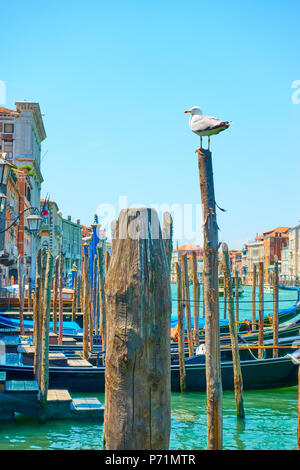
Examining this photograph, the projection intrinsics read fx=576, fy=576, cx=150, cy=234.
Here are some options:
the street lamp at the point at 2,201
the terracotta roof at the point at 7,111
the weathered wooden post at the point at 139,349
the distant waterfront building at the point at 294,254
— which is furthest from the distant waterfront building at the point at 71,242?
the weathered wooden post at the point at 139,349

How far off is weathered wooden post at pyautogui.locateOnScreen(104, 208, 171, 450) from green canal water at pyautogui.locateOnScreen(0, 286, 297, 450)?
480 centimetres

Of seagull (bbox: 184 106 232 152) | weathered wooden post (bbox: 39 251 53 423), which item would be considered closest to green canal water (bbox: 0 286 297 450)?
weathered wooden post (bbox: 39 251 53 423)

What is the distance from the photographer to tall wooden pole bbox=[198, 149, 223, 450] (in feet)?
16.1

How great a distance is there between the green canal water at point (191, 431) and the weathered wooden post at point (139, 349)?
480 cm

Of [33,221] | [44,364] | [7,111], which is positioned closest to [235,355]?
[44,364]

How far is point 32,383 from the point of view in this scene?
7.46m

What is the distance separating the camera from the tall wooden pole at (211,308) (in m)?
4.92

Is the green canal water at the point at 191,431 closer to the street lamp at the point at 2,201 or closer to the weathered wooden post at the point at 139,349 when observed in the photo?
the street lamp at the point at 2,201

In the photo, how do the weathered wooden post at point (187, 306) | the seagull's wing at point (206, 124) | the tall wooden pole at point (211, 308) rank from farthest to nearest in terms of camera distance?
the weathered wooden post at point (187, 306)
the tall wooden pole at point (211, 308)
the seagull's wing at point (206, 124)

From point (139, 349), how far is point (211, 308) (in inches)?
132

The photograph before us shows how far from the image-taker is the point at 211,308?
4.98 m

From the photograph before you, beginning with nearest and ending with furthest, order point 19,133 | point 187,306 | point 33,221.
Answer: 1. point 33,221
2. point 187,306
3. point 19,133

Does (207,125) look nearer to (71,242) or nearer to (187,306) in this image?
(187,306)

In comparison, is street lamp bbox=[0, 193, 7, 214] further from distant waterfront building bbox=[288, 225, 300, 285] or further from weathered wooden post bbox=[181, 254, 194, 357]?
distant waterfront building bbox=[288, 225, 300, 285]
